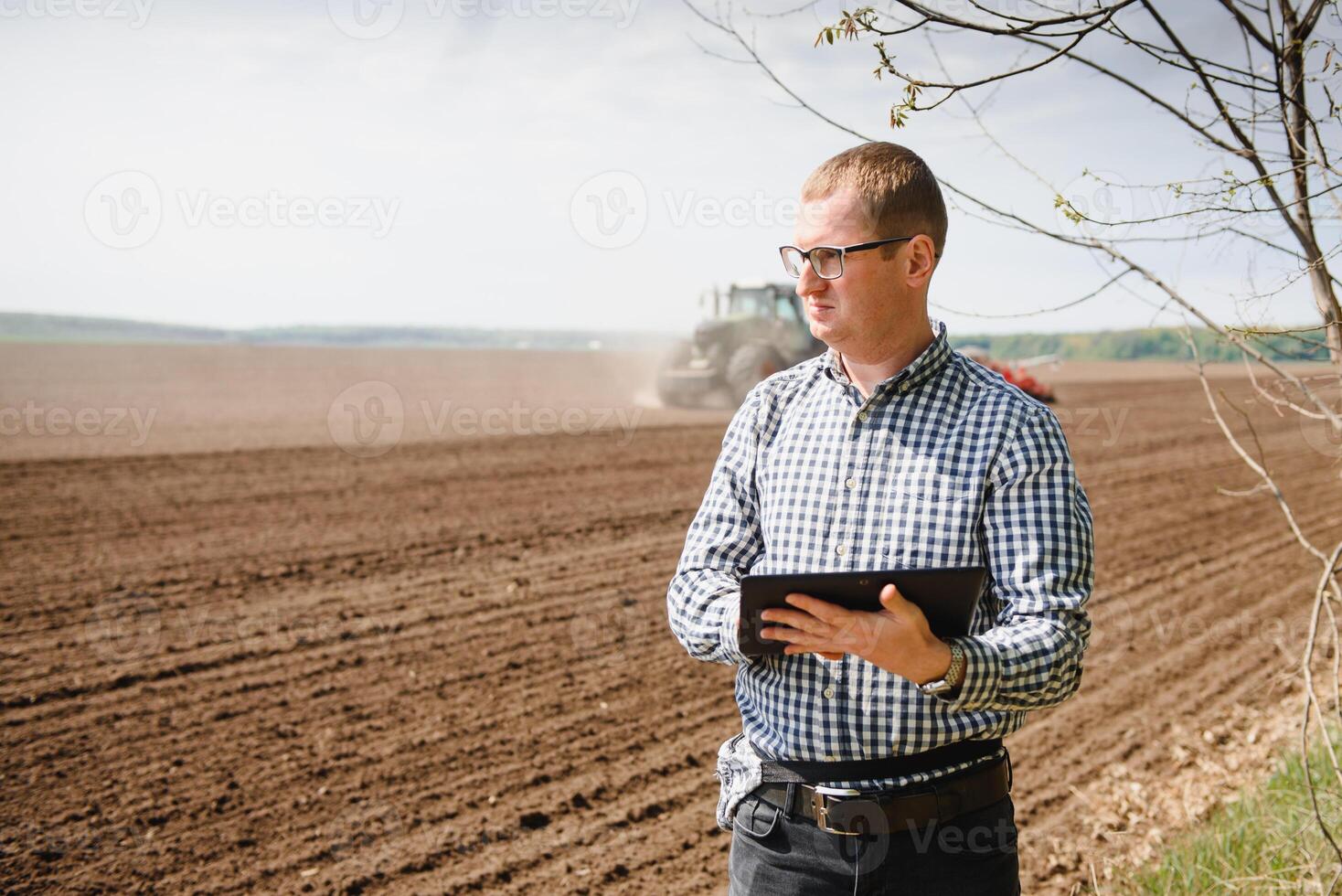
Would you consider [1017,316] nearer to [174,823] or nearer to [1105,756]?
[1105,756]

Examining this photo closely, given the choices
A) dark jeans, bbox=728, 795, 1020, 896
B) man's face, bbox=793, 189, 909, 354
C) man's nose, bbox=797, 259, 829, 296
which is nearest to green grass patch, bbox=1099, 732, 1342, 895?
dark jeans, bbox=728, 795, 1020, 896

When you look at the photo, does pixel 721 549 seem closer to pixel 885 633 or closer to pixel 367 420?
pixel 885 633

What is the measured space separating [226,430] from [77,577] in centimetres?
927

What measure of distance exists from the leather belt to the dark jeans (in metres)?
0.01

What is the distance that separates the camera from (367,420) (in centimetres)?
1898

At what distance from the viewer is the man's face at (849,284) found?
1.69 m

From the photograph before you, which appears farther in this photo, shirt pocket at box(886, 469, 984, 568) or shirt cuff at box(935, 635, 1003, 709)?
shirt pocket at box(886, 469, 984, 568)

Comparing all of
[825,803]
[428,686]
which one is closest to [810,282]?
[825,803]

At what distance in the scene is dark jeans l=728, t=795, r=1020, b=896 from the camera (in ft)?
5.43

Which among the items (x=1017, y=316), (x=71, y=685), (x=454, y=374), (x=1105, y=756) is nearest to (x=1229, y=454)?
(x=1105, y=756)

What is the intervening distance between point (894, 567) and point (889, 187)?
2.06 ft

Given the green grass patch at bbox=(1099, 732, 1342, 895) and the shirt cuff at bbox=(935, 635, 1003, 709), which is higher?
the shirt cuff at bbox=(935, 635, 1003, 709)

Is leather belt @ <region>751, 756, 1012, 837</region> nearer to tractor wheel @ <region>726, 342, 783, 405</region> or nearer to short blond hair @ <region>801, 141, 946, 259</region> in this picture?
short blond hair @ <region>801, 141, 946, 259</region>

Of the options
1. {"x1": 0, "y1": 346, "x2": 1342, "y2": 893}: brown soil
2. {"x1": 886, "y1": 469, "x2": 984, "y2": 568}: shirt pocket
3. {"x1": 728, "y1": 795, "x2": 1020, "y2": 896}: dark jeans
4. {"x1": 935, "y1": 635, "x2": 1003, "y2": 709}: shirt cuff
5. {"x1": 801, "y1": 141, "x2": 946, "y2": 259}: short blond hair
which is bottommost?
{"x1": 0, "y1": 346, "x2": 1342, "y2": 893}: brown soil
